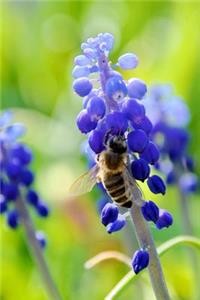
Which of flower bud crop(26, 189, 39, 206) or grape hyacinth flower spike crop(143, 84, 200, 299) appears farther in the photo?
grape hyacinth flower spike crop(143, 84, 200, 299)

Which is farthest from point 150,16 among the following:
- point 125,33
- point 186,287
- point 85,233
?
point 186,287

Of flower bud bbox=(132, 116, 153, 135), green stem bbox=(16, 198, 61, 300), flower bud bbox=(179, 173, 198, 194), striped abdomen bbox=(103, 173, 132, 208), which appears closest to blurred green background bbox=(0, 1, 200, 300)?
flower bud bbox=(179, 173, 198, 194)

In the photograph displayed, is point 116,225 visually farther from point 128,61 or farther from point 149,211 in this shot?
point 128,61

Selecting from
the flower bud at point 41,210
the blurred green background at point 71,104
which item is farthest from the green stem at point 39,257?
the blurred green background at point 71,104

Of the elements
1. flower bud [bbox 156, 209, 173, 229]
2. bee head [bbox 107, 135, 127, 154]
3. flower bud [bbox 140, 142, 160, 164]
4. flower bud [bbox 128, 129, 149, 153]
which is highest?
bee head [bbox 107, 135, 127, 154]

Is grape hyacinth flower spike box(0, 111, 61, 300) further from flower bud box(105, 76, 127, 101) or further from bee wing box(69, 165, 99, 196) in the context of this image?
flower bud box(105, 76, 127, 101)
